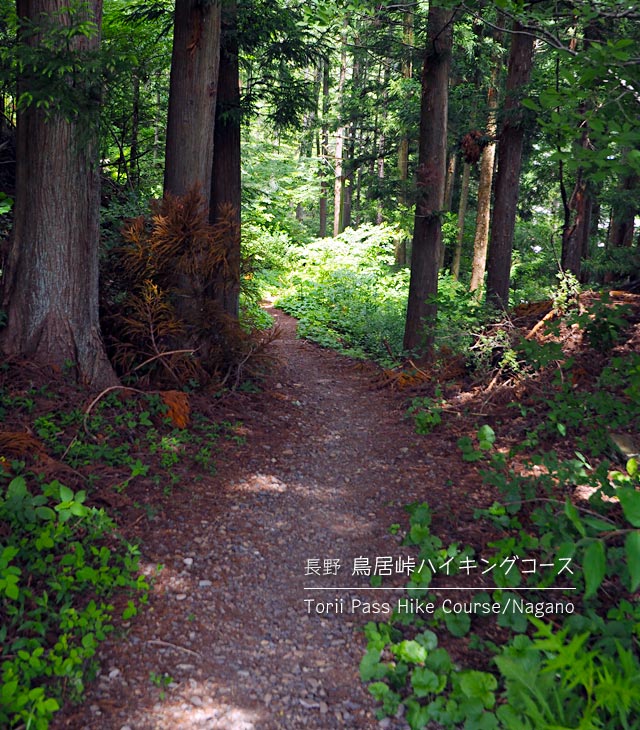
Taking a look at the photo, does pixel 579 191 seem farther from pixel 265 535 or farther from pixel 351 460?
pixel 265 535

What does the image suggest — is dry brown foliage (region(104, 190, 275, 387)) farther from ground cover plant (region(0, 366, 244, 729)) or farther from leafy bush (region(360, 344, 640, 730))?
leafy bush (region(360, 344, 640, 730))

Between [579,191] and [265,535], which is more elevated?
[579,191]

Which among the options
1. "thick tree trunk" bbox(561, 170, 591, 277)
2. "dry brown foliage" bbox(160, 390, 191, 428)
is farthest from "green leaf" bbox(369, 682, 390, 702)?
"thick tree trunk" bbox(561, 170, 591, 277)

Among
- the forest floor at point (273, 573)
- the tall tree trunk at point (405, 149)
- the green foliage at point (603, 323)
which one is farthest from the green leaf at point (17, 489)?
the tall tree trunk at point (405, 149)

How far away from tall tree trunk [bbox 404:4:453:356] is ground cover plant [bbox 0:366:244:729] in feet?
15.5

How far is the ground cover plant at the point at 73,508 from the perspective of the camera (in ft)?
9.25

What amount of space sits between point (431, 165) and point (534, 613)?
7635mm

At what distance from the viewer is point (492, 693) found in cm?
273

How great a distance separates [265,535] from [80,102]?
12.1 feet

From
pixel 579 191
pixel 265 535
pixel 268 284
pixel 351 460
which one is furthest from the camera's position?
pixel 268 284

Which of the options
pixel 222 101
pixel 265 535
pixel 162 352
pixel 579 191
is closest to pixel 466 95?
pixel 579 191

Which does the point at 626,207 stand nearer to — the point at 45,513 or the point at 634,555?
the point at 45,513

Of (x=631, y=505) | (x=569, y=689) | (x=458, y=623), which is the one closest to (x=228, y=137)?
(x=458, y=623)

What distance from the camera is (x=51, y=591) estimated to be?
10.7 feet
